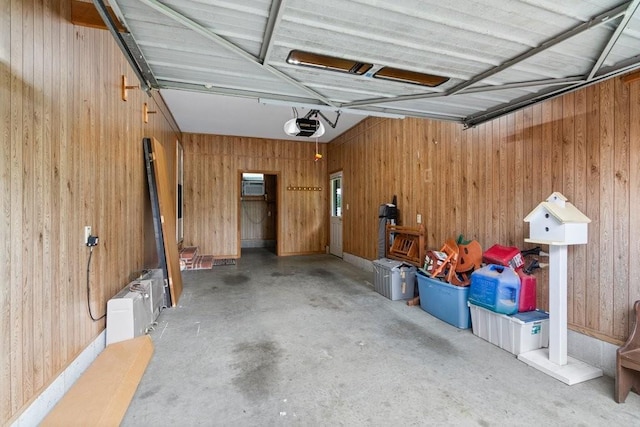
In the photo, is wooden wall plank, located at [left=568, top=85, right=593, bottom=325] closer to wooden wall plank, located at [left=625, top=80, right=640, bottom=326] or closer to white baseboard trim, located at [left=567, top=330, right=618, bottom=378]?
white baseboard trim, located at [left=567, top=330, right=618, bottom=378]

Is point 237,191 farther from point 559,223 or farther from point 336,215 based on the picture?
point 559,223

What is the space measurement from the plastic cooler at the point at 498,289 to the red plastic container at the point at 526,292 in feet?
0.30

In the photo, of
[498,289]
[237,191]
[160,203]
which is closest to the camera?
[498,289]

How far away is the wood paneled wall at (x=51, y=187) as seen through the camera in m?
1.46

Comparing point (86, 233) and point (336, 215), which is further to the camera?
point (336, 215)

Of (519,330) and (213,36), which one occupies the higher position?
(213,36)

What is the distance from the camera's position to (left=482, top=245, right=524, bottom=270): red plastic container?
283cm

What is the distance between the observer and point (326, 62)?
1978mm

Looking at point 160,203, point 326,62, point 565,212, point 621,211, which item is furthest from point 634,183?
point 160,203

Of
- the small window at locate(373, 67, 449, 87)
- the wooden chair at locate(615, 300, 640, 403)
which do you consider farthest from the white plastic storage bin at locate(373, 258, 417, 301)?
the small window at locate(373, 67, 449, 87)

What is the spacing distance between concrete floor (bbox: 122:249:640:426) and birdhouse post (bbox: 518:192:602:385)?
101mm

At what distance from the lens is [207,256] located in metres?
7.02

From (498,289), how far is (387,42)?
241 centimetres

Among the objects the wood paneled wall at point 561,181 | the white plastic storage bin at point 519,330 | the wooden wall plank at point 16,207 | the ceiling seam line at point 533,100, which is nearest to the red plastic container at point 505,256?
the wood paneled wall at point 561,181
